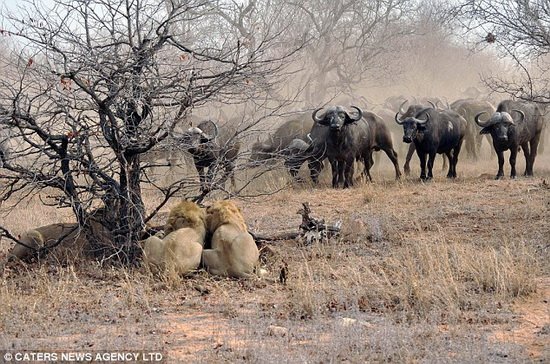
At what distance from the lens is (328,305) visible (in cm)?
662

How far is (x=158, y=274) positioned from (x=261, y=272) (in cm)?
100

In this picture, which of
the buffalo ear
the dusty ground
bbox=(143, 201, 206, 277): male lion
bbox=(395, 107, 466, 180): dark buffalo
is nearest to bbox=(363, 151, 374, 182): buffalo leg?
bbox=(395, 107, 466, 180): dark buffalo

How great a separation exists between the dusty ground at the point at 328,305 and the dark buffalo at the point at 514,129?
7.67m

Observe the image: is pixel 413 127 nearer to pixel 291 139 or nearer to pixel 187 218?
pixel 291 139

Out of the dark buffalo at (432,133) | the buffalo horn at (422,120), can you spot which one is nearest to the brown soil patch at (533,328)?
the dark buffalo at (432,133)

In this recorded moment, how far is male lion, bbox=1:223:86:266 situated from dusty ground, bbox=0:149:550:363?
32 cm

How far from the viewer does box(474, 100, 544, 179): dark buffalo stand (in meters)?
17.6

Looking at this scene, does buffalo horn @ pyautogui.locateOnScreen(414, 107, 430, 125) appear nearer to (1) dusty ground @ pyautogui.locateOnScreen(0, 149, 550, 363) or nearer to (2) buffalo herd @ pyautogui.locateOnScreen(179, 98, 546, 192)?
(2) buffalo herd @ pyautogui.locateOnScreen(179, 98, 546, 192)

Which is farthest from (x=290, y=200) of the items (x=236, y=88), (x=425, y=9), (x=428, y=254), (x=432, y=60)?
(x=432, y=60)

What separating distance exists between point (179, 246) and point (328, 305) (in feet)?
6.06

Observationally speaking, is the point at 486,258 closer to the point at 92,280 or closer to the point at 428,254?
the point at 428,254

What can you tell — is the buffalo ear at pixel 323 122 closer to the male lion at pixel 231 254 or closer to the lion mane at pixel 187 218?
the lion mane at pixel 187 218

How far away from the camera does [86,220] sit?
8.72 metres

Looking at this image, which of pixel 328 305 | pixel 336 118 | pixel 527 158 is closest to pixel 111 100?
pixel 328 305
